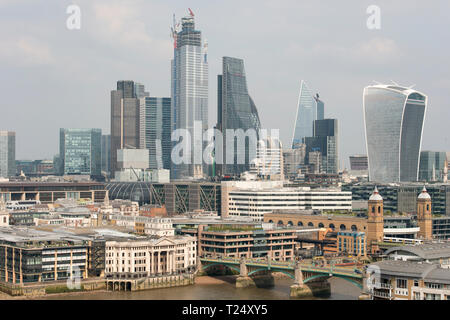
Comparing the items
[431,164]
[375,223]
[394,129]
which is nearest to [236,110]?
[431,164]

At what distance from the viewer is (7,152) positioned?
19638 centimetres

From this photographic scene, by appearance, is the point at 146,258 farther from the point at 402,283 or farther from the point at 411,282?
the point at 411,282

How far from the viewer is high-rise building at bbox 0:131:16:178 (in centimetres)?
19238

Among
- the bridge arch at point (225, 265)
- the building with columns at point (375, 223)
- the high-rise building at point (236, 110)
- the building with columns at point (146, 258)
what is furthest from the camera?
the high-rise building at point (236, 110)

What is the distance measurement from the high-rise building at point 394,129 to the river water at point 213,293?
8694 centimetres

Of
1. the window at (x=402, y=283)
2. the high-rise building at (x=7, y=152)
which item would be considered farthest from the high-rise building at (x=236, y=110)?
the window at (x=402, y=283)

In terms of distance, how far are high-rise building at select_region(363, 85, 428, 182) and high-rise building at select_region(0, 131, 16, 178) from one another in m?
95.4

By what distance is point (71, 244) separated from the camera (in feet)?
189

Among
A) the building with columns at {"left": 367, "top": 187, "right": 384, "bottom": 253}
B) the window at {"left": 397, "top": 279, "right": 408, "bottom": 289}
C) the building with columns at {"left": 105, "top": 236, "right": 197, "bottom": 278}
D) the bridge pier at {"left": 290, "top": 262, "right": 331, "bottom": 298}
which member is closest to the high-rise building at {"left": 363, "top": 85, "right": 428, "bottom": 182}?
the building with columns at {"left": 367, "top": 187, "right": 384, "bottom": 253}

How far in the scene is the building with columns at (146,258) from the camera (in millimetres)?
57844

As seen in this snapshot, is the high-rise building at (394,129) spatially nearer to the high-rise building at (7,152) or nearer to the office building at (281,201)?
the office building at (281,201)

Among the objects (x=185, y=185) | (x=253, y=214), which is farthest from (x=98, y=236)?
(x=185, y=185)
